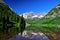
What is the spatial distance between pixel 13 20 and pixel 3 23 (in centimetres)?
6471

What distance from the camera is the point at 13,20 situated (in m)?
176

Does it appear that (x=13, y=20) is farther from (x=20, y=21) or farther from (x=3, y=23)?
(x=3, y=23)

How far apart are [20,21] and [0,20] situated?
3378cm

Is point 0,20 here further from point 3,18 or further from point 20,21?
point 20,21

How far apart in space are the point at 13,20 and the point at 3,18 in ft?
184

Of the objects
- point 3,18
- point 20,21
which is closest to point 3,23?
point 3,18

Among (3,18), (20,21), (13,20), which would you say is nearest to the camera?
(3,18)

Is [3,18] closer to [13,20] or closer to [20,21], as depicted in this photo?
[20,21]

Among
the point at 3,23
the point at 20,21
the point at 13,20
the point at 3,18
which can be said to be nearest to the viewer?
the point at 3,23

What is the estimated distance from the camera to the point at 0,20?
125 m

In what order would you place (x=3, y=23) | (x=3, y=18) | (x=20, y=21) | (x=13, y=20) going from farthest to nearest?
1. (x=13, y=20)
2. (x=20, y=21)
3. (x=3, y=18)
4. (x=3, y=23)

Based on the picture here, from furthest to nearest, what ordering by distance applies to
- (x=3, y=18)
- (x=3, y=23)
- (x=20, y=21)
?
(x=20, y=21)
(x=3, y=18)
(x=3, y=23)

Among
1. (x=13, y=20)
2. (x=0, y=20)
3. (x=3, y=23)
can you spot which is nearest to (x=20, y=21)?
(x=13, y=20)

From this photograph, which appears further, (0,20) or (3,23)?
(0,20)
